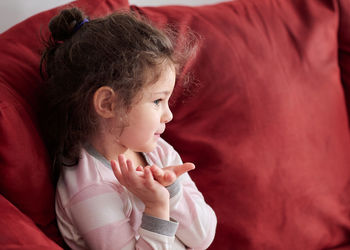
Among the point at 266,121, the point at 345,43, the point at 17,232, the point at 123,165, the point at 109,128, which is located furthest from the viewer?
the point at 345,43

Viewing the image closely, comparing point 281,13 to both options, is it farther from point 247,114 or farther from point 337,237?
point 337,237

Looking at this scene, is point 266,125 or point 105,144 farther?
point 266,125

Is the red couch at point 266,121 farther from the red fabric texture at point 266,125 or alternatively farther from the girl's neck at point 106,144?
the girl's neck at point 106,144

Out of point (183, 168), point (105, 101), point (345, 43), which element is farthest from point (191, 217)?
point (345, 43)

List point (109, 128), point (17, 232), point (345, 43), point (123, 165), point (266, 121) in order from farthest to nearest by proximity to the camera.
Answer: point (345, 43) → point (266, 121) → point (109, 128) → point (123, 165) → point (17, 232)

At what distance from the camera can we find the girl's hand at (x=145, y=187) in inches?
36.7

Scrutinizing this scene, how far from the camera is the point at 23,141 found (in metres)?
0.96

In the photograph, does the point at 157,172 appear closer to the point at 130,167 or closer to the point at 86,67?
the point at 130,167

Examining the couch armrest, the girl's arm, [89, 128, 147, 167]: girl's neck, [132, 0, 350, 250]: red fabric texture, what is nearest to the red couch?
[132, 0, 350, 250]: red fabric texture

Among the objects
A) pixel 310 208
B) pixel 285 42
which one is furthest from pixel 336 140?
pixel 285 42

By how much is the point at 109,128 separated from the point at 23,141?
0.18 metres

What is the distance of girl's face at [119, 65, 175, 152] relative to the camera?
39.5 inches

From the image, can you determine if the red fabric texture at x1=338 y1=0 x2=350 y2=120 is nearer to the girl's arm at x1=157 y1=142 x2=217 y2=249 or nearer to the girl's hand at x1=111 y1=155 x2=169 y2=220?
the girl's arm at x1=157 y1=142 x2=217 y2=249

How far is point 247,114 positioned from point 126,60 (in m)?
0.47
